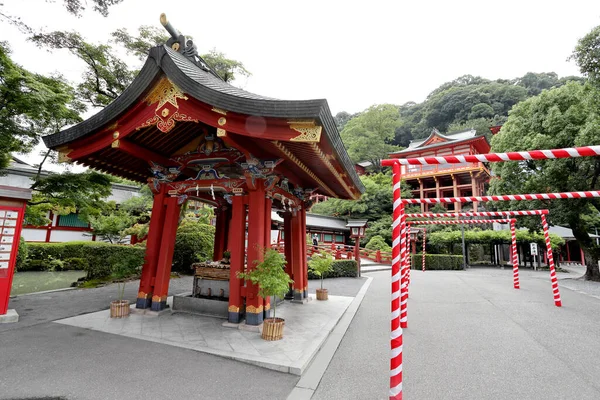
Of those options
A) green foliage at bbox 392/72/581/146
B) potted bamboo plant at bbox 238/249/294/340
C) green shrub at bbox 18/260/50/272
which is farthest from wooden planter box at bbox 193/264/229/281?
green foliage at bbox 392/72/581/146

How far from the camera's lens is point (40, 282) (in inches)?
389

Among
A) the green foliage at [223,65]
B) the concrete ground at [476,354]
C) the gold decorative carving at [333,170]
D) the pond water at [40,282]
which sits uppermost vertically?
the green foliage at [223,65]

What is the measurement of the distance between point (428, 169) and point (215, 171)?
29.9m

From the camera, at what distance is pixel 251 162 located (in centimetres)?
530

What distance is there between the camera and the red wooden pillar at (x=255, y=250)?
5.17m

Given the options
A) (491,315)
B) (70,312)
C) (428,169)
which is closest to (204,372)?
(70,312)

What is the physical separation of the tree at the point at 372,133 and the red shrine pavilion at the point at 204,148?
32.6 meters

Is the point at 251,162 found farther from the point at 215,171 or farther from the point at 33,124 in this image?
the point at 33,124

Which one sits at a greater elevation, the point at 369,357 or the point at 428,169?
the point at 428,169

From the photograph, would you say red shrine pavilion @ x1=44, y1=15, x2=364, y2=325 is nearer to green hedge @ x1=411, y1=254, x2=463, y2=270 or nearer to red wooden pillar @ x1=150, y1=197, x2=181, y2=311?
red wooden pillar @ x1=150, y1=197, x2=181, y2=311

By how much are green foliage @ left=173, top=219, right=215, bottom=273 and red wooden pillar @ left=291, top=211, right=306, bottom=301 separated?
592 centimetres

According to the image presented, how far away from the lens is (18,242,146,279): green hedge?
10586mm

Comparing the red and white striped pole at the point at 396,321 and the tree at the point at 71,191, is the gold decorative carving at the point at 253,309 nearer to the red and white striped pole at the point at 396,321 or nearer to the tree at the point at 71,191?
the red and white striped pole at the point at 396,321

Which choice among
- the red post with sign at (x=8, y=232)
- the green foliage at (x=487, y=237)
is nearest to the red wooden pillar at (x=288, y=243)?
the red post with sign at (x=8, y=232)
